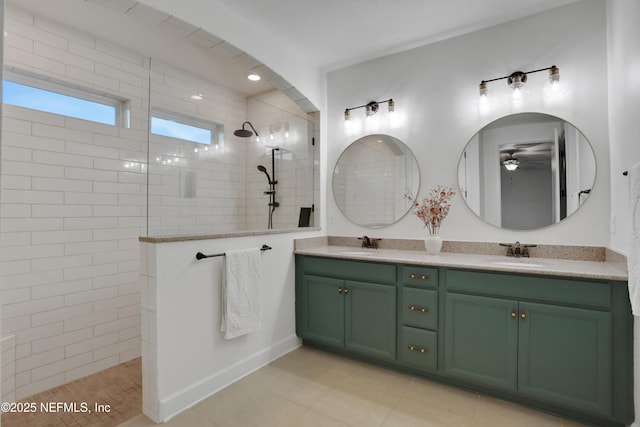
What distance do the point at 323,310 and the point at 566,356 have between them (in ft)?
5.53

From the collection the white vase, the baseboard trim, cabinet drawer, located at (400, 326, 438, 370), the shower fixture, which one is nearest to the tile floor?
the baseboard trim

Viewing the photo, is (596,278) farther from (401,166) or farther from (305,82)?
(305,82)

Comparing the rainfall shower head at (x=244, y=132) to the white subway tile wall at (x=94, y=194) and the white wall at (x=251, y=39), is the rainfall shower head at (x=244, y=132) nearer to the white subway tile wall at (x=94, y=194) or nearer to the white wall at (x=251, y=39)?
the white subway tile wall at (x=94, y=194)

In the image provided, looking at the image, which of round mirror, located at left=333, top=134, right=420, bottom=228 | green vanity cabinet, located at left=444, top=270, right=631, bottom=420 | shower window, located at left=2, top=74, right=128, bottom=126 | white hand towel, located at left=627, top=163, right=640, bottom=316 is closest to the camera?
white hand towel, located at left=627, top=163, right=640, bottom=316

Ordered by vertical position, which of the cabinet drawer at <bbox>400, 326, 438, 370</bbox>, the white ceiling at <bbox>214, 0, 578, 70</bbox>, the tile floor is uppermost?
the white ceiling at <bbox>214, 0, 578, 70</bbox>

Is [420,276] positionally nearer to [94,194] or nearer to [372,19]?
[372,19]

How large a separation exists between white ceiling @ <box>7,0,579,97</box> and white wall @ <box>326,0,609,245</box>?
155mm

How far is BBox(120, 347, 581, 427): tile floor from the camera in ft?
6.56

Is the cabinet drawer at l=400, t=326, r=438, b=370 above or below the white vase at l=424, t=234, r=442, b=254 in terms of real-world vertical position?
below

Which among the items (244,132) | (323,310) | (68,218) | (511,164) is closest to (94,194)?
(68,218)

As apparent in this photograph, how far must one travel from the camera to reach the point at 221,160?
8.33 feet

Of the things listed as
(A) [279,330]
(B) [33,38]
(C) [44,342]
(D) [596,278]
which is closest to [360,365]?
(A) [279,330]

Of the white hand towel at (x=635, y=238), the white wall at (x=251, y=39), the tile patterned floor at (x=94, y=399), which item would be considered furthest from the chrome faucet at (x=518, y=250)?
the tile patterned floor at (x=94, y=399)

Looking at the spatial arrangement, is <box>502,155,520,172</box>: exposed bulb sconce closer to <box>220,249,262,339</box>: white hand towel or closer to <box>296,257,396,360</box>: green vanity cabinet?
<box>296,257,396,360</box>: green vanity cabinet
